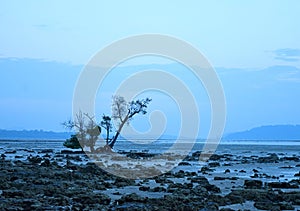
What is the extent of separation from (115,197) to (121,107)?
55433 mm

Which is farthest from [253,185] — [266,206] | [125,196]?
[125,196]

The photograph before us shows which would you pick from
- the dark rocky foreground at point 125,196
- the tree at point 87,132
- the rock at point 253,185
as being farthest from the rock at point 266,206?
the tree at point 87,132

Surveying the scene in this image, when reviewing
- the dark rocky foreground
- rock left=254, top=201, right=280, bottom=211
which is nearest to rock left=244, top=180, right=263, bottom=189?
the dark rocky foreground

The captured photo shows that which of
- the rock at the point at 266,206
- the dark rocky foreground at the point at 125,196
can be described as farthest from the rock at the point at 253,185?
the rock at the point at 266,206

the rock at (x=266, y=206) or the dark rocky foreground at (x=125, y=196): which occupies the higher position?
the dark rocky foreground at (x=125, y=196)

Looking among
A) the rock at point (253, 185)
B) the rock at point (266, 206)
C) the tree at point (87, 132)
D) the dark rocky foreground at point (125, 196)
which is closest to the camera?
the dark rocky foreground at point (125, 196)

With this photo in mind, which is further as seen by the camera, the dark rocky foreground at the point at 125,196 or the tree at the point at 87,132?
the tree at the point at 87,132

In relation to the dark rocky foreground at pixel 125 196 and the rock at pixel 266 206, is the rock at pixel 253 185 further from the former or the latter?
the rock at pixel 266 206

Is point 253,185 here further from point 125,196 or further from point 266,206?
point 125,196

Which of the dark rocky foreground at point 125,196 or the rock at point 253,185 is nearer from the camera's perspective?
the dark rocky foreground at point 125,196

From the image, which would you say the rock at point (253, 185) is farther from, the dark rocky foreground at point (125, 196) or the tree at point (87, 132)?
the tree at point (87, 132)

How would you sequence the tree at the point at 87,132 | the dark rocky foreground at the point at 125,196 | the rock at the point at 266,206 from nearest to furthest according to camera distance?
the dark rocky foreground at the point at 125,196 < the rock at the point at 266,206 < the tree at the point at 87,132

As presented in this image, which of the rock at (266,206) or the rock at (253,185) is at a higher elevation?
the rock at (253,185)

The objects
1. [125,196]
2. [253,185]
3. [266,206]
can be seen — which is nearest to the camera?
[266,206]
